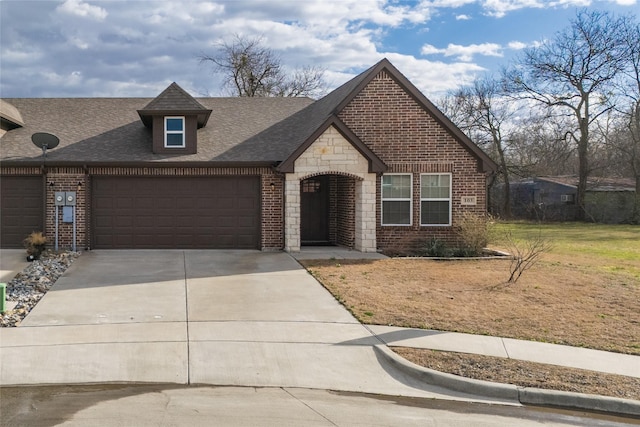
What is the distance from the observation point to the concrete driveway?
21.8 feet

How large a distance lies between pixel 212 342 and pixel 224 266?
658 cm

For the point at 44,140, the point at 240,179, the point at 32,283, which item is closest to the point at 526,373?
the point at 32,283

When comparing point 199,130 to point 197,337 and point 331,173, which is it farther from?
point 197,337

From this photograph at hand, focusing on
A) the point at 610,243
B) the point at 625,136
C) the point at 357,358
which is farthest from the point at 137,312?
the point at 625,136

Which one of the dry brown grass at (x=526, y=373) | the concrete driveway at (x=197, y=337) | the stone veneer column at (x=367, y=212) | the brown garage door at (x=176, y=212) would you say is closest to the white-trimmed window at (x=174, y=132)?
the brown garage door at (x=176, y=212)

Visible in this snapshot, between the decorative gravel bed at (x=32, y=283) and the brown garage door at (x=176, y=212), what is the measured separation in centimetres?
179

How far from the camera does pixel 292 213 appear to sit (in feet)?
55.9

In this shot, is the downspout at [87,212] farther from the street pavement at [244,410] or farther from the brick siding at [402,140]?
the street pavement at [244,410]

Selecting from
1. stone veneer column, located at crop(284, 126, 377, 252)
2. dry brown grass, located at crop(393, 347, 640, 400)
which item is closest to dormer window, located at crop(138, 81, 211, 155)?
stone veneer column, located at crop(284, 126, 377, 252)

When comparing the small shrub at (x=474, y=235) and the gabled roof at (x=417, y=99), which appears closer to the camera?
the small shrub at (x=474, y=235)

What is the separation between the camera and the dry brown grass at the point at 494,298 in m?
8.82

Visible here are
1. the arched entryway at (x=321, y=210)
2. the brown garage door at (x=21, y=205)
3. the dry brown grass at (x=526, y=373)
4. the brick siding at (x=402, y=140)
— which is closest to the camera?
the dry brown grass at (x=526, y=373)

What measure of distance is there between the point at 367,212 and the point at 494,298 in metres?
6.67

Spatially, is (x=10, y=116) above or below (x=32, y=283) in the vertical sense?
above
